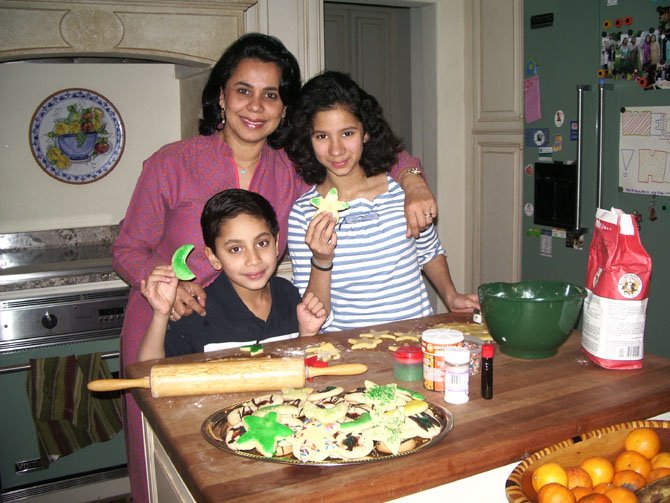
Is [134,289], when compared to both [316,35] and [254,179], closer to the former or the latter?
[254,179]

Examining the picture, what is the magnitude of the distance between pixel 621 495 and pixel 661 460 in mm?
140

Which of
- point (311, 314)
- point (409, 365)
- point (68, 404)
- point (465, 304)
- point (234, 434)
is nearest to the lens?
point (234, 434)

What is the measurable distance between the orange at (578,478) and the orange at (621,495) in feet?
0.14

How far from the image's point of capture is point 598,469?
98 centimetres

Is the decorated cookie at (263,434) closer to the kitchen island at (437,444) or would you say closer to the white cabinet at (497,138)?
the kitchen island at (437,444)

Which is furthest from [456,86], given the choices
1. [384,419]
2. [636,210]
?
[384,419]

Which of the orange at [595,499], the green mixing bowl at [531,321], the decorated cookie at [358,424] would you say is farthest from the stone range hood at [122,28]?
the orange at [595,499]

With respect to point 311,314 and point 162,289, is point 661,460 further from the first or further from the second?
point 162,289

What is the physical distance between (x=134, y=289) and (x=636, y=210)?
6.05 ft

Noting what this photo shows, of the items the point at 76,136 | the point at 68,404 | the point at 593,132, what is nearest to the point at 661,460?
the point at 593,132

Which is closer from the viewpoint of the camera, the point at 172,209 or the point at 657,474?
the point at 657,474

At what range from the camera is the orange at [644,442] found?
39.8 inches

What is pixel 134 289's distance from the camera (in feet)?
6.73

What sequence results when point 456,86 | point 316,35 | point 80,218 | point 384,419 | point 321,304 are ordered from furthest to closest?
point 456,86, point 80,218, point 316,35, point 321,304, point 384,419
